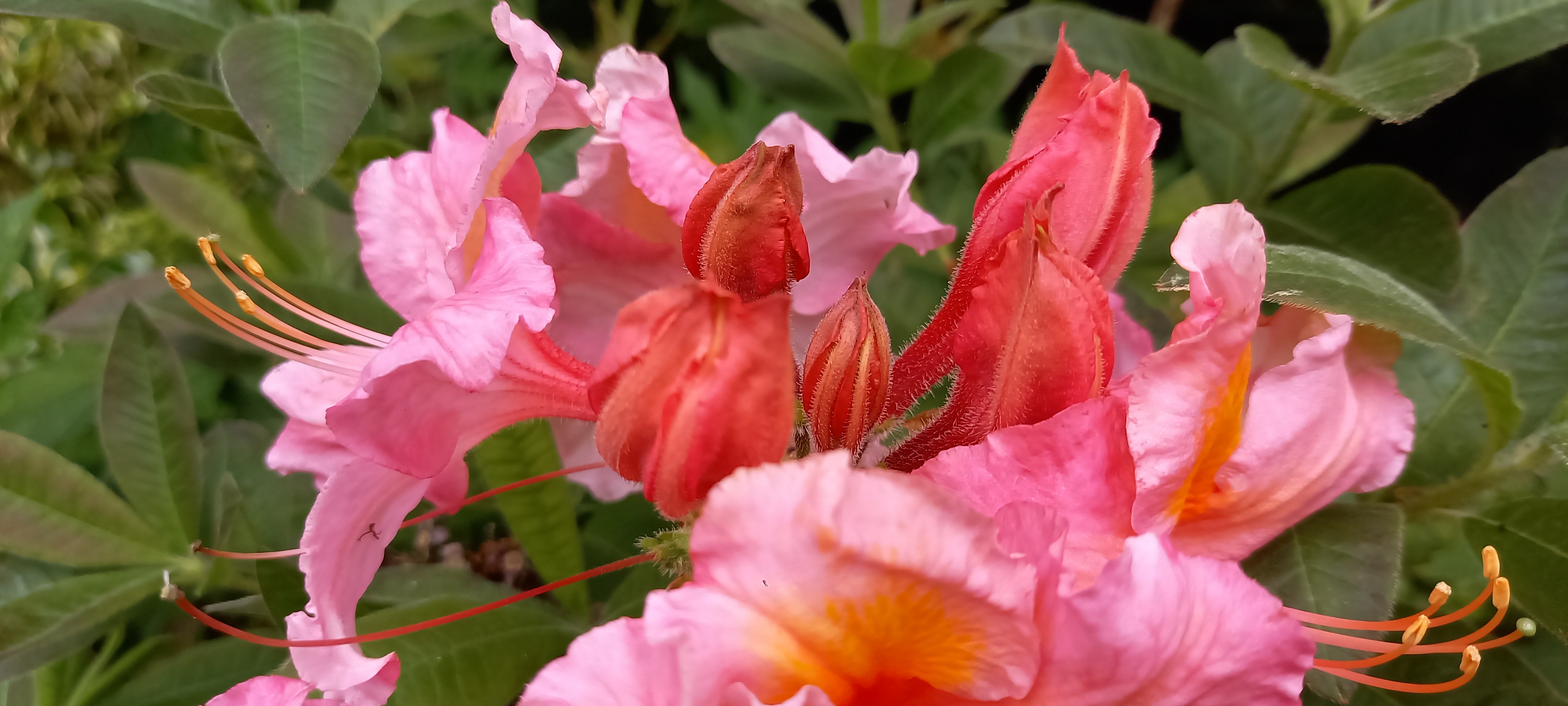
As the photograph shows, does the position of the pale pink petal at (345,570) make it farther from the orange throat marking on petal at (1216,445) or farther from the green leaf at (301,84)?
the orange throat marking on petal at (1216,445)

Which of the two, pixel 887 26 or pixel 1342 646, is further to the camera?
pixel 887 26

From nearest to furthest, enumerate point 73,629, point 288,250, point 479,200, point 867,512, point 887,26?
1. point 867,512
2. point 479,200
3. point 73,629
4. point 288,250
5. point 887,26

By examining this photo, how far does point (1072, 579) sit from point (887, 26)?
864mm

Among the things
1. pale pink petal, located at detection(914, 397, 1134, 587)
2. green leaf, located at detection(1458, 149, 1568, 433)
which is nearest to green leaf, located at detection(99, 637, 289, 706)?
pale pink petal, located at detection(914, 397, 1134, 587)

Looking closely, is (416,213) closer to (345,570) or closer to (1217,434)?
(345,570)

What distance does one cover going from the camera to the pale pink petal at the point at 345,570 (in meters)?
0.48

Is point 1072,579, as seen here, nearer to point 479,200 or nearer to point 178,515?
point 479,200

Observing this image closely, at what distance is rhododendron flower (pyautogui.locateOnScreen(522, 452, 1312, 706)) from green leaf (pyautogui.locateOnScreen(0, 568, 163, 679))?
1.40 feet

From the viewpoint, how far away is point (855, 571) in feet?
1.12

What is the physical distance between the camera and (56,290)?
3.65ft

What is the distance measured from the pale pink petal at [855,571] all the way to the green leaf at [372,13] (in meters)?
0.58

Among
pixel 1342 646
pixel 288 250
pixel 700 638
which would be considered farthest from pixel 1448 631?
pixel 288 250

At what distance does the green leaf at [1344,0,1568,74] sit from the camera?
69cm

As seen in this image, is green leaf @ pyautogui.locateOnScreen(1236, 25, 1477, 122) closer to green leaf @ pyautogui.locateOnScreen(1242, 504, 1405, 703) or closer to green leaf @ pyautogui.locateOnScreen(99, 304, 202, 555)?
green leaf @ pyautogui.locateOnScreen(1242, 504, 1405, 703)
